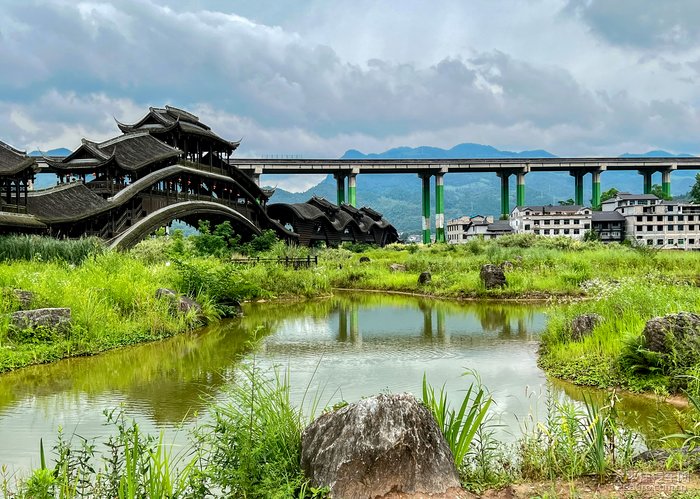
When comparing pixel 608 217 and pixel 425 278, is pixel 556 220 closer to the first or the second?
pixel 608 217

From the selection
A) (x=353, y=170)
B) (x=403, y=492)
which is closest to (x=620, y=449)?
(x=403, y=492)

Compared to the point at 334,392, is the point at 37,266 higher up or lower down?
higher up

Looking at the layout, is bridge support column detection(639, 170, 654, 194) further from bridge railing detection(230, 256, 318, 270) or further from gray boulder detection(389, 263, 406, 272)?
bridge railing detection(230, 256, 318, 270)

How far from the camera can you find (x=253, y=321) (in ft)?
55.5

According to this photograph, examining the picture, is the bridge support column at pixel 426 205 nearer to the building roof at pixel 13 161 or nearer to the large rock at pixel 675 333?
the building roof at pixel 13 161

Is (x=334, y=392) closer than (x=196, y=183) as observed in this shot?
Yes

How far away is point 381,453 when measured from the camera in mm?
4508

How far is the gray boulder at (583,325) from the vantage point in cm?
1064

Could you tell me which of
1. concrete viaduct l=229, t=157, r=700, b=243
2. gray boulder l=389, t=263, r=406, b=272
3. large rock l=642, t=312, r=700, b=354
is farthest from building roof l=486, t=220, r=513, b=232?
large rock l=642, t=312, r=700, b=354

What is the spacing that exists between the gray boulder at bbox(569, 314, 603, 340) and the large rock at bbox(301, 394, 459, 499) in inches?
270

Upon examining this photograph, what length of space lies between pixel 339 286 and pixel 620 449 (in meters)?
23.7

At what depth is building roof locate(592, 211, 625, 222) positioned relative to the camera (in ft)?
228

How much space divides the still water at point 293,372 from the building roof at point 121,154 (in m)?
18.8

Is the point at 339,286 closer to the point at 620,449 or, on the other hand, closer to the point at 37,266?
the point at 37,266
